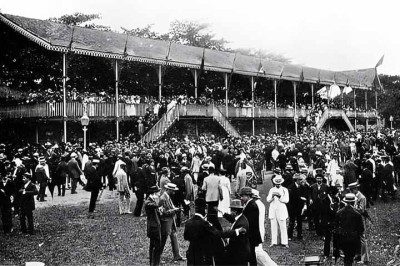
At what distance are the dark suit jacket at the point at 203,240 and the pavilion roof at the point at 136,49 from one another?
20922mm

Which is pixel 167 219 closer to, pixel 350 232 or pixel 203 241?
pixel 203 241

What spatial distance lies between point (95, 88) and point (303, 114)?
19576 millimetres

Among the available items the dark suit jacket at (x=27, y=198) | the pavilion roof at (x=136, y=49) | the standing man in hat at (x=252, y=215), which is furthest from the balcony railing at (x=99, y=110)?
the standing man in hat at (x=252, y=215)

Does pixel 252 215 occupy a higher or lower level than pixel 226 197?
higher

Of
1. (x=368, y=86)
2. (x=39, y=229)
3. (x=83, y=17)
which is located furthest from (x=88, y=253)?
(x=368, y=86)

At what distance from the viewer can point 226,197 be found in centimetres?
1429

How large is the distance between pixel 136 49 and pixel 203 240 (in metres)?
24.8

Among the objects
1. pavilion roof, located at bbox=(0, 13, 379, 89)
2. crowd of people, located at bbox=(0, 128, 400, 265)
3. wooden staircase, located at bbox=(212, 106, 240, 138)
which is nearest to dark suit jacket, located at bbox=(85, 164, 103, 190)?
crowd of people, located at bbox=(0, 128, 400, 265)

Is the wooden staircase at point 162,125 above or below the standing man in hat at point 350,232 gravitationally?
above

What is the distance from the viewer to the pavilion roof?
26797 millimetres

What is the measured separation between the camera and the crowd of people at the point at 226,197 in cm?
755

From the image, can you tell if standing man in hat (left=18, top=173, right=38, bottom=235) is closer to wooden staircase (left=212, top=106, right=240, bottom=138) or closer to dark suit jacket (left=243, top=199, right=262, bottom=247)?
dark suit jacket (left=243, top=199, right=262, bottom=247)

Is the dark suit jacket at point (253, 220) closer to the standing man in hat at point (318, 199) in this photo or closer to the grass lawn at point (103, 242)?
the grass lawn at point (103, 242)

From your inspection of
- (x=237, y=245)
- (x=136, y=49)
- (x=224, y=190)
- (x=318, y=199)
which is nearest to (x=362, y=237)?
(x=318, y=199)
